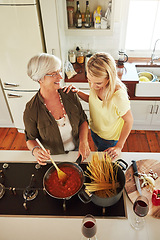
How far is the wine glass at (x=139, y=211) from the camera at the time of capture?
3.33 ft

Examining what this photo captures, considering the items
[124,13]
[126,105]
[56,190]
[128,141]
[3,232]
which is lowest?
[128,141]

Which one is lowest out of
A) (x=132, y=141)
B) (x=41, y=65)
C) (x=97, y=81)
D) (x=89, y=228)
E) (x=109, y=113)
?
(x=132, y=141)

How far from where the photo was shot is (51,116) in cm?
139

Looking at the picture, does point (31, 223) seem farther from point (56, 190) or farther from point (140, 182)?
point (140, 182)

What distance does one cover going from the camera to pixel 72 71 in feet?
8.52

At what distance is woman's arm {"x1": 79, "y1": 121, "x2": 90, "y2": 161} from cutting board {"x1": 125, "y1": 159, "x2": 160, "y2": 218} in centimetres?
28

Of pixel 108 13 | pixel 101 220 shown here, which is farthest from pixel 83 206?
pixel 108 13

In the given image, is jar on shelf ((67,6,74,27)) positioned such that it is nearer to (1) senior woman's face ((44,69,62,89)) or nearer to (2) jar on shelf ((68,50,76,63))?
(2) jar on shelf ((68,50,76,63))

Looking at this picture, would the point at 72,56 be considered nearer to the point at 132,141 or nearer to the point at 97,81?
the point at 132,141

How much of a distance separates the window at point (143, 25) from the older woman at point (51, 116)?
77.5 inches

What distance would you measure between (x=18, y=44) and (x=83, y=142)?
4.57 ft

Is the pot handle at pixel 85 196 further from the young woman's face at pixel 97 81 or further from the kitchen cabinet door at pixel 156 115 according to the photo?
the kitchen cabinet door at pixel 156 115

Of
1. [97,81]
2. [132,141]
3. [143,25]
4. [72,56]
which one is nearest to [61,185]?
[97,81]

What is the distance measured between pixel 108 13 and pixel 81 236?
2.19m
